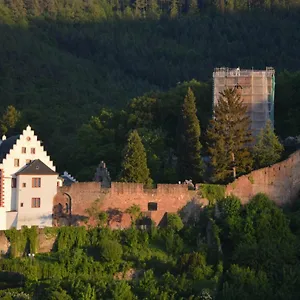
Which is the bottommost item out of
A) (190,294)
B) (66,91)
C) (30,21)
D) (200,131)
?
(190,294)

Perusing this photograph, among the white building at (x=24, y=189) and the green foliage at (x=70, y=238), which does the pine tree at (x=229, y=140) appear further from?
the white building at (x=24, y=189)

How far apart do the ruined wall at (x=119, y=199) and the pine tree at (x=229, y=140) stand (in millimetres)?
3692

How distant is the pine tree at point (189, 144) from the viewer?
5544 cm

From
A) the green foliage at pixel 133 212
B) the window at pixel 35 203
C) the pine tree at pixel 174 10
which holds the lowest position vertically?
the green foliage at pixel 133 212

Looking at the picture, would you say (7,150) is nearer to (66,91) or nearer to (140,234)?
(140,234)

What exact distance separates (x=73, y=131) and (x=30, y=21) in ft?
136


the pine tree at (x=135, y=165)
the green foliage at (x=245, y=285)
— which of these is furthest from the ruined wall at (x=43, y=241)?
the green foliage at (x=245, y=285)

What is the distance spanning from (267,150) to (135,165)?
7.19 m

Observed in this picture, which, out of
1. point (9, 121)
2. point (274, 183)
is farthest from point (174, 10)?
point (274, 183)

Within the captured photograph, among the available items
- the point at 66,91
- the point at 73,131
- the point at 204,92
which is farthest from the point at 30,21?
the point at 204,92

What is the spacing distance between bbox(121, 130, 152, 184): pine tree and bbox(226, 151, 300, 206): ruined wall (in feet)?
15.0

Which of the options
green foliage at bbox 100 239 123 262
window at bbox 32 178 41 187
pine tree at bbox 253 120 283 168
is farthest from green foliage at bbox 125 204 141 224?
pine tree at bbox 253 120 283 168

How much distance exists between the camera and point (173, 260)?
4853cm

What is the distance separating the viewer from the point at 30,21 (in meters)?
120
